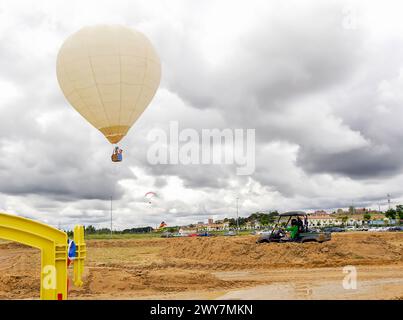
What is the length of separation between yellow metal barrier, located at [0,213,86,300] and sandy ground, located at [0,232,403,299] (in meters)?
8.45

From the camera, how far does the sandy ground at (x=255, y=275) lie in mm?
17047

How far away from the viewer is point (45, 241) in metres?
8.83

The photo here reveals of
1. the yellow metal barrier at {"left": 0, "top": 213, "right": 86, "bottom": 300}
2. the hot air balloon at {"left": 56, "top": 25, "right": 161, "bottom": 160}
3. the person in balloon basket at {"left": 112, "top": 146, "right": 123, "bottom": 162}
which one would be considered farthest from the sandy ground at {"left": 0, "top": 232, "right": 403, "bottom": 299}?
the yellow metal barrier at {"left": 0, "top": 213, "right": 86, "bottom": 300}

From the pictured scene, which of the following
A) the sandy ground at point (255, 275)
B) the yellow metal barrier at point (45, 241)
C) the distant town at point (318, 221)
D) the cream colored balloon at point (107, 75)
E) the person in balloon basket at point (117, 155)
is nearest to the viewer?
the yellow metal barrier at point (45, 241)

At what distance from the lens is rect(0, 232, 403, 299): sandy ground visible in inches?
671

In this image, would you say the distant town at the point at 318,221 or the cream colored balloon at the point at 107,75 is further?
the distant town at the point at 318,221

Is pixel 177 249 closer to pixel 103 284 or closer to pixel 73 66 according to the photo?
pixel 103 284

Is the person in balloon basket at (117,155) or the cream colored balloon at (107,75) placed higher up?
the cream colored balloon at (107,75)

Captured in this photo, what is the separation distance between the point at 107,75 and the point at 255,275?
13.2 metres

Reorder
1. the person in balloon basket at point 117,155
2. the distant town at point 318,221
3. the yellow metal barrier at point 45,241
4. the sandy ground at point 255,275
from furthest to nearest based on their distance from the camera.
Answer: the distant town at point 318,221 < the person in balloon basket at point 117,155 < the sandy ground at point 255,275 < the yellow metal barrier at point 45,241

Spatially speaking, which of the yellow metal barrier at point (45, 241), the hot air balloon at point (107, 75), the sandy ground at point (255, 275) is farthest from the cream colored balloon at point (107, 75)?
the yellow metal barrier at point (45, 241)

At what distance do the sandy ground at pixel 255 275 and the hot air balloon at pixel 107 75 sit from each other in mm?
6742

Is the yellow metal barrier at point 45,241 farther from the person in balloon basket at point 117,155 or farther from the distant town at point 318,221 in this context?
the distant town at point 318,221
